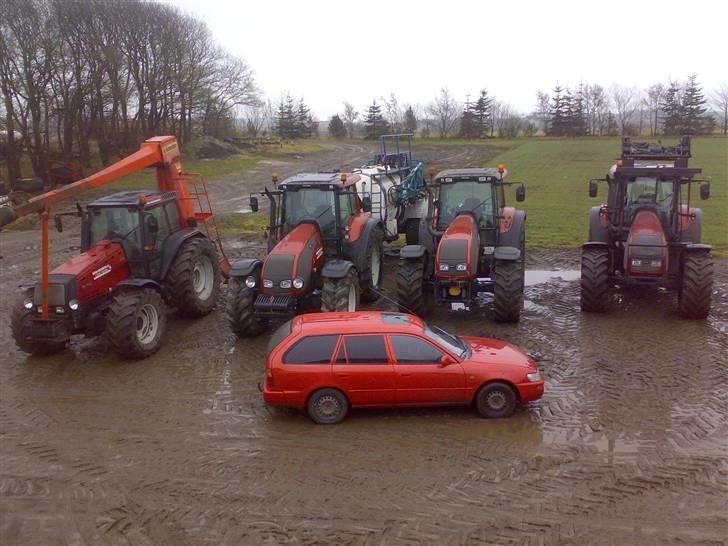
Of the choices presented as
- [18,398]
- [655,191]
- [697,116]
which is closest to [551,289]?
[655,191]

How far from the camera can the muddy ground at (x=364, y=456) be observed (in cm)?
601

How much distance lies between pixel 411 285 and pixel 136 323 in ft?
15.5

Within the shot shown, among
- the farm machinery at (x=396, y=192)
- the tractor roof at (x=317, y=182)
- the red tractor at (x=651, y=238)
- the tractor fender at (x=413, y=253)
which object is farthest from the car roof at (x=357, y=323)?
the farm machinery at (x=396, y=192)

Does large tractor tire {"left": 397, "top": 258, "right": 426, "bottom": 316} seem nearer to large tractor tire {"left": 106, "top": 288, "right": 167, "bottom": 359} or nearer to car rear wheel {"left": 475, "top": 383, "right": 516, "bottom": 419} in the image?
car rear wheel {"left": 475, "top": 383, "right": 516, "bottom": 419}

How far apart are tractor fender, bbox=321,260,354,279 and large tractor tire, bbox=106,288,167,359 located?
283 centimetres

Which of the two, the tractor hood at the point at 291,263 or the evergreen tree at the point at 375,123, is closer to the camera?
the tractor hood at the point at 291,263

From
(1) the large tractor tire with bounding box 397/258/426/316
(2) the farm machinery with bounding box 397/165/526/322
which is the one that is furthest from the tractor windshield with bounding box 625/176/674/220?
(1) the large tractor tire with bounding box 397/258/426/316

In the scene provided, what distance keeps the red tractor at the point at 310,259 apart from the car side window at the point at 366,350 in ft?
7.77

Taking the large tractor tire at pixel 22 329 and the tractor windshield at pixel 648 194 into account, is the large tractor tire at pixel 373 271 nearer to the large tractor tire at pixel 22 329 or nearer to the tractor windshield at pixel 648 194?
the tractor windshield at pixel 648 194

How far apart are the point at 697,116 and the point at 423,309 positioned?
63959 mm

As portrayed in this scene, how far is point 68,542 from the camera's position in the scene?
234 inches

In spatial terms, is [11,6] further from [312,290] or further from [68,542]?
[68,542]

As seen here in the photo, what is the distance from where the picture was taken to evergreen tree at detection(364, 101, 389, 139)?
70062 millimetres

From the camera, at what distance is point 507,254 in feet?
36.9
